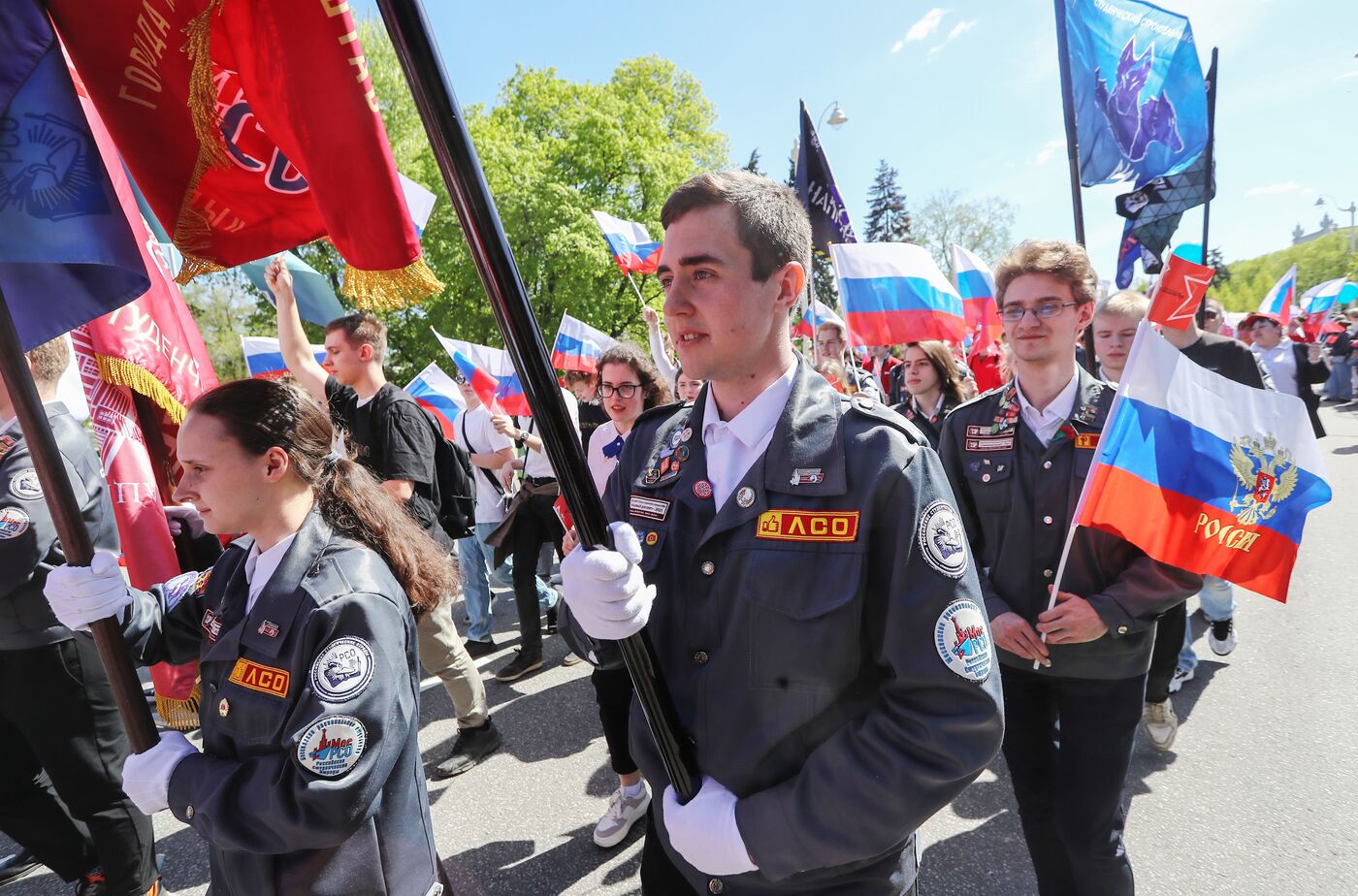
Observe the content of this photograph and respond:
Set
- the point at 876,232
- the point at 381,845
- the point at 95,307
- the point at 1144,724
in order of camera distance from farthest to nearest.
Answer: the point at 876,232 → the point at 1144,724 → the point at 95,307 → the point at 381,845

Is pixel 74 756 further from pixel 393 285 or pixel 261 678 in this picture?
pixel 393 285

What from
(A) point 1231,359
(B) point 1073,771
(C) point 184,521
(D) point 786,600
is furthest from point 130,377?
(A) point 1231,359

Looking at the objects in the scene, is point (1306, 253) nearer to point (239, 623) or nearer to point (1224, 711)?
point (1224, 711)

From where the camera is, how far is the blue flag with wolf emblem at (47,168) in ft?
5.49

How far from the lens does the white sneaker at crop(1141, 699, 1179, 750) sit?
3.78 meters

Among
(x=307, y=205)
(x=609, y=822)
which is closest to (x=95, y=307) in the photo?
(x=307, y=205)

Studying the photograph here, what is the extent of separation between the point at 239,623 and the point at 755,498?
1.36m

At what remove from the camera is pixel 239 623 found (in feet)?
5.94

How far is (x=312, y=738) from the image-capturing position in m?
1.59

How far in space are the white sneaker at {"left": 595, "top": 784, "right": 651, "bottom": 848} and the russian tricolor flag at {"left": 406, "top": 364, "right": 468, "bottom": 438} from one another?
198 inches

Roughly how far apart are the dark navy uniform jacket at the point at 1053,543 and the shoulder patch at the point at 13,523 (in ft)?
11.2

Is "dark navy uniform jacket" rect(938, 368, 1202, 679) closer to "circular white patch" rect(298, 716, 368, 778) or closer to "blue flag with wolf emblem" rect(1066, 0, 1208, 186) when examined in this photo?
"circular white patch" rect(298, 716, 368, 778)

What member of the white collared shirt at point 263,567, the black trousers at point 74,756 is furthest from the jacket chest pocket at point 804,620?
the black trousers at point 74,756

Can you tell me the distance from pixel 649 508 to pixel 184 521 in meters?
2.66
